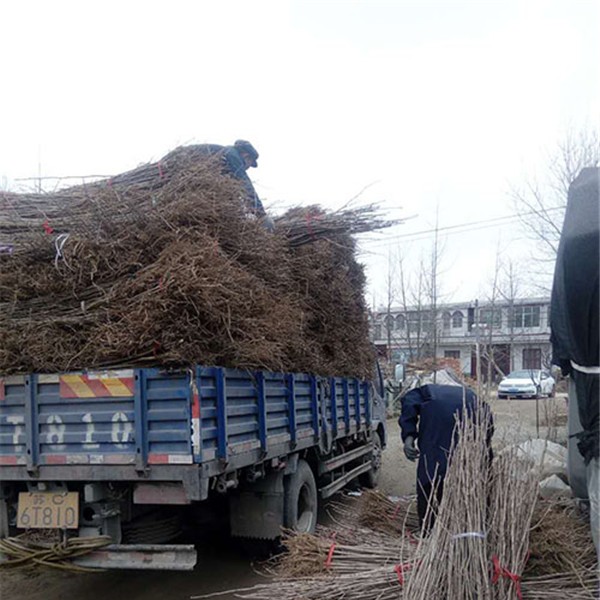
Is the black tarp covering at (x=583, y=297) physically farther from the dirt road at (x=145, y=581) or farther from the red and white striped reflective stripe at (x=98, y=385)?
the red and white striped reflective stripe at (x=98, y=385)

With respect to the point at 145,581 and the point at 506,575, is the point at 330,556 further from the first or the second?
the point at 145,581

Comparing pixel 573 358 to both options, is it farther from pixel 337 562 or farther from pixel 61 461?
pixel 61 461

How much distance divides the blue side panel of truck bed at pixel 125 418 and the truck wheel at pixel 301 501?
0.99 meters

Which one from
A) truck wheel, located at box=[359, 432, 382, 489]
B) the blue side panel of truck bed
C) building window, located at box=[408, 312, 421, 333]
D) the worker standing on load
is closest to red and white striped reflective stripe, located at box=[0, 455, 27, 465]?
the blue side panel of truck bed

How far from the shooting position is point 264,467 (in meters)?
5.02

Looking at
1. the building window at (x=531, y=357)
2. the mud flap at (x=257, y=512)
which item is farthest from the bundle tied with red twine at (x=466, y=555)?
the building window at (x=531, y=357)

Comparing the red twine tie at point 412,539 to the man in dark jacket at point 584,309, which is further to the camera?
the red twine tie at point 412,539

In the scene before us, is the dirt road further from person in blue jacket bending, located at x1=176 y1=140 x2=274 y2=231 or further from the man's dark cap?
the man's dark cap

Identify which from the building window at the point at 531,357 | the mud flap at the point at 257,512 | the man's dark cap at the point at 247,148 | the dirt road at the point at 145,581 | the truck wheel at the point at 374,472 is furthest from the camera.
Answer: the building window at the point at 531,357

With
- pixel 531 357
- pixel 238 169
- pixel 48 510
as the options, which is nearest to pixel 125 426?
pixel 48 510

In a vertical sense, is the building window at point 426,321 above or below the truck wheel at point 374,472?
above

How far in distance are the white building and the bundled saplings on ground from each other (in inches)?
451

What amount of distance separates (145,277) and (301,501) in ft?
9.41

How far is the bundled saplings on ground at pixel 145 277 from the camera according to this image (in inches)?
164
